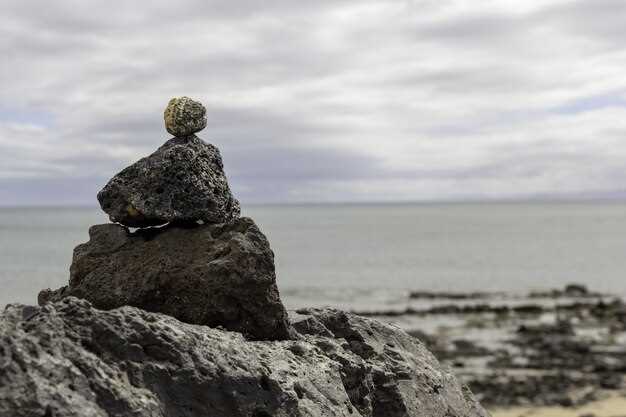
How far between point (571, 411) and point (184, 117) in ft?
60.9

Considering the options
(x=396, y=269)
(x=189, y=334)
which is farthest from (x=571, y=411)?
(x=396, y=269)

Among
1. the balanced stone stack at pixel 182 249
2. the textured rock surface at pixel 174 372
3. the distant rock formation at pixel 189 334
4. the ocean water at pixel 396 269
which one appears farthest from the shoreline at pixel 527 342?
the balanced stone stack at pixel 182 249

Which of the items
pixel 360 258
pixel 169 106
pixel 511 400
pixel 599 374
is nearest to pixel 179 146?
pixel 169 106

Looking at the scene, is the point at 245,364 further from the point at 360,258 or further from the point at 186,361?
the point at 360,258

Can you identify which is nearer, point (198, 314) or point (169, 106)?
point (198, 314)

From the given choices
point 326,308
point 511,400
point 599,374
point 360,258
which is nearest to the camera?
point 326,308

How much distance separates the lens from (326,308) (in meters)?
7.22

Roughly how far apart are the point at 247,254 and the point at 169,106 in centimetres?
150

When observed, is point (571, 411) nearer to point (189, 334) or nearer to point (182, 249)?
point (182, 249)

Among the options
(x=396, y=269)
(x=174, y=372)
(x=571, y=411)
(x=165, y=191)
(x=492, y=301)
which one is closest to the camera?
(x=174, y=372)

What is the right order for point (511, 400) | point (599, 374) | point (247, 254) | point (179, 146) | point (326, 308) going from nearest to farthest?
point (247, 254)
point (179, 146)
point (326, 308)
point (511, 400)
point (599, 374)

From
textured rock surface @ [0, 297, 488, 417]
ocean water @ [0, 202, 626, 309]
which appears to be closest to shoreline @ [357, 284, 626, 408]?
ocean water @ [0, 202, 626, 309]

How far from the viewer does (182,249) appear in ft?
20.4

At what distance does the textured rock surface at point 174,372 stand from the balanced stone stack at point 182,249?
0.35m
